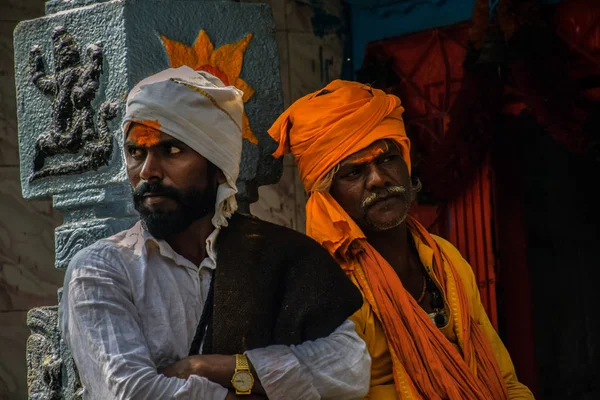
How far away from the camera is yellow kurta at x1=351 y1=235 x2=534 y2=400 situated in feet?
14.0

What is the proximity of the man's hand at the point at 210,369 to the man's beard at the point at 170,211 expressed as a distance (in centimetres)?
44

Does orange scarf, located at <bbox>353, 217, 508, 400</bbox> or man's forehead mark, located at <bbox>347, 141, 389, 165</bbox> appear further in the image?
man's forehead mark, located at <bbox>347, 141, 389, 165</bbox>

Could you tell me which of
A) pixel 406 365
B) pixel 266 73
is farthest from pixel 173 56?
pixel 406 365

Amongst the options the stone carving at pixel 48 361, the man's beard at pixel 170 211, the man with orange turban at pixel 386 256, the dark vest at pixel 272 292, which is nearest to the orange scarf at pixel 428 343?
the man with orange turban at pixel 386 256

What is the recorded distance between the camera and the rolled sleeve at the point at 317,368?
331 centimetres

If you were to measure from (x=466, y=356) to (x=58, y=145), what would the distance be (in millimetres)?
1761

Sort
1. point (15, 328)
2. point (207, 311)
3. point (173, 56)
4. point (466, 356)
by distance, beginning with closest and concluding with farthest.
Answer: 1. point (207, 311)
2. point (173, 56)
3. point (466, 356)
4. point (15, 328)

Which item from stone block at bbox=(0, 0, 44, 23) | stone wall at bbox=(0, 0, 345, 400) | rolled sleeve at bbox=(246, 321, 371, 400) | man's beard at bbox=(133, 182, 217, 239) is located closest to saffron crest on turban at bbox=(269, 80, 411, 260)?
man's beard at bbox=(133, 182, 217, 239)

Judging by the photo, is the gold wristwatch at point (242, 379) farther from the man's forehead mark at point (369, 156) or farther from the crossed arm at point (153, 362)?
the man's forehead mark at point (369, 156)

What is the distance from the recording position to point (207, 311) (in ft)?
11.4

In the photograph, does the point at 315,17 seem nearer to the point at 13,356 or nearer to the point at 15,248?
the point at 15,248

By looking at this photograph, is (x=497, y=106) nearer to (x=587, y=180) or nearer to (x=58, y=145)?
(x=587, y=180)

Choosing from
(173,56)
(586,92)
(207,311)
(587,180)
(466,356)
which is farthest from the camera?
(587,180)

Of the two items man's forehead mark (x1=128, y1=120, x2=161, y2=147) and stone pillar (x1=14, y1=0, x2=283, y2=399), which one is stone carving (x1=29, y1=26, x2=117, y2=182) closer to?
stone pillar (x1=14, y1=0, x2=283, y2=399)
